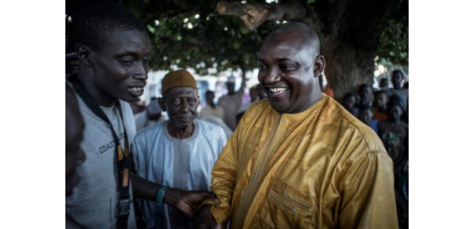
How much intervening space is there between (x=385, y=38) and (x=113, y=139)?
4.65 metres

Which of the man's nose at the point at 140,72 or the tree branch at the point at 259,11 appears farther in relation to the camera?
the tree branch at the point at 259,11

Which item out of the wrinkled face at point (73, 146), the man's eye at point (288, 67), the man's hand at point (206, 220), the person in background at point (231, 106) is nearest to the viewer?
the wrinkled face at point (73, 146)

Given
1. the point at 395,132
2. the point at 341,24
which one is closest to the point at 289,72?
the point at 341,24

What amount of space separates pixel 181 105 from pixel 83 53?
5.48 ft

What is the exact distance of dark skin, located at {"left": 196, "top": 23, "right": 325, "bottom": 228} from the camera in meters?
1.72

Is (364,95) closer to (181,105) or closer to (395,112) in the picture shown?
(395,112)

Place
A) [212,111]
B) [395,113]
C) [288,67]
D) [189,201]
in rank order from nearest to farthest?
[288,67] → [189,201] → [395,113] → [212,111]

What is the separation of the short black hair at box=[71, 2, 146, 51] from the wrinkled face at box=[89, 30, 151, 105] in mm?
Result: 21

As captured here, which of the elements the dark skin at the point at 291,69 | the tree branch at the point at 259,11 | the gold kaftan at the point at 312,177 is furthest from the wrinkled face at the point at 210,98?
the dark skin at the point at 291,69

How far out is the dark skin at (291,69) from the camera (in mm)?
1716

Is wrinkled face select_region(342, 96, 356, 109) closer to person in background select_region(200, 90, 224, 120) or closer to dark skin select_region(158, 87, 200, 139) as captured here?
dark skin select_region(158, 87, 200, 139)

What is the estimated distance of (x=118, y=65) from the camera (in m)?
1.24

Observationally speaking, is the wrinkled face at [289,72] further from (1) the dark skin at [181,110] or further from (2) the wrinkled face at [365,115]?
(2) the wrinkled face at [365,115]

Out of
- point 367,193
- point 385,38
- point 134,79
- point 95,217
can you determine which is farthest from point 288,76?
point 385,38
